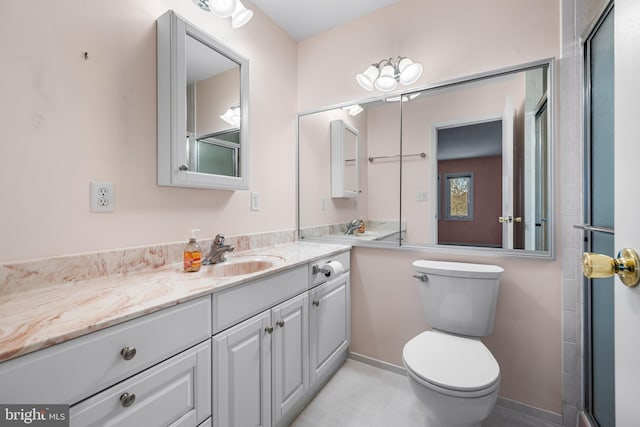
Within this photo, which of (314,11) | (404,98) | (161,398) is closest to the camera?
(161,398)

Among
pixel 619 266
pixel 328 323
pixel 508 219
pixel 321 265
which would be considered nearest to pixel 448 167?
pixel 508 219

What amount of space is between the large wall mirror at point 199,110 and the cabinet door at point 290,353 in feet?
2.48

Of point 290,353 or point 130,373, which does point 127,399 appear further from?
point 290,353

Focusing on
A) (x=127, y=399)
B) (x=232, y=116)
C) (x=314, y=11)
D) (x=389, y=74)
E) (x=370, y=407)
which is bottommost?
(x=370, y=407)

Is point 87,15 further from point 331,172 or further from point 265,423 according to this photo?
point 265,423

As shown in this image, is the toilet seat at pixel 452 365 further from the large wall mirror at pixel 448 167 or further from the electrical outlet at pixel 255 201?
the electrical outlet at pixel 255 201

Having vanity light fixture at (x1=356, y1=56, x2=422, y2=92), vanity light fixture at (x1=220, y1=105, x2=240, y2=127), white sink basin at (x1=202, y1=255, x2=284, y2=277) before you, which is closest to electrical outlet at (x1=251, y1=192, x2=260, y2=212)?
white sink basin at (x1=202, y1=255, x2=284, y2=277)

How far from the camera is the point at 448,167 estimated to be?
1768 mm

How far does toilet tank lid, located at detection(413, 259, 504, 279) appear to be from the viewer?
4.67 ft

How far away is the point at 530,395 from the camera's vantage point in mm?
1482

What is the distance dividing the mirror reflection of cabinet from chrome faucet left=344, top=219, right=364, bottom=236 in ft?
0.68

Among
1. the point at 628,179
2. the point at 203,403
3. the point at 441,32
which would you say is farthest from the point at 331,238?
the point at 628,179

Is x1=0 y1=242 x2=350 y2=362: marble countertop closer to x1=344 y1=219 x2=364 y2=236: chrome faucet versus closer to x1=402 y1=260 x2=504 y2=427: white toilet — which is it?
x1=402 y1=260 x2=504 y2=427: white toilet

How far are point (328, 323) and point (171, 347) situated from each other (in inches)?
40.7
